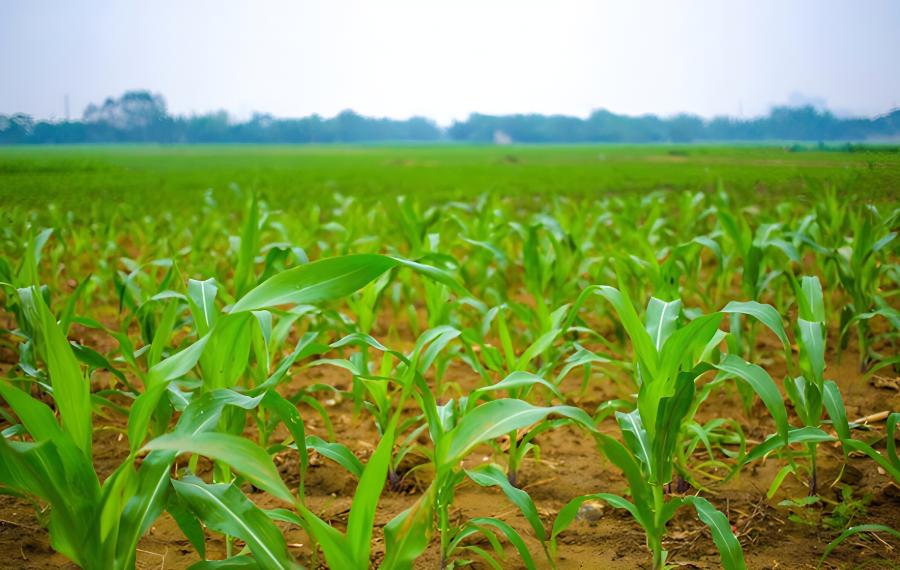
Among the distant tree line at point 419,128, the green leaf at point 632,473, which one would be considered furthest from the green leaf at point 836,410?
the distant tree line at point 419,128

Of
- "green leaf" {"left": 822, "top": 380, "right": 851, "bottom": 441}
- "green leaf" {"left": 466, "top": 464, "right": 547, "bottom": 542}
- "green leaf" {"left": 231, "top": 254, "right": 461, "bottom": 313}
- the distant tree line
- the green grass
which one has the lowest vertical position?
"green leaf" {"left": 466, "top": 464, "right": 547, "bottom": 542}

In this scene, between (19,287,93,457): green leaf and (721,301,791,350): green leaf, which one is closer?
(19,287,93,457): green leaf

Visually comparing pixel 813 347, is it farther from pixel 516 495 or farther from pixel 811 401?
pixel 516 495

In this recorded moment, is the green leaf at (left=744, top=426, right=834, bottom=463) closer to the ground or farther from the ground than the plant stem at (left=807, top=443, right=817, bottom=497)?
farther from the ground

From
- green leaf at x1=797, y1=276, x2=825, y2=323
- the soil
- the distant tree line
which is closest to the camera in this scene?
the soil

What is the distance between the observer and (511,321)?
3.29m

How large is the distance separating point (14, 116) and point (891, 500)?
3.03 m

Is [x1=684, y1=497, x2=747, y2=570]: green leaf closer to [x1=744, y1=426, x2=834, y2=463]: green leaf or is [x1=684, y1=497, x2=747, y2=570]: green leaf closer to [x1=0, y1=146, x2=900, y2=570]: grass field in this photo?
[x1=0, y1=146, x2=900, y2=570]: grass field

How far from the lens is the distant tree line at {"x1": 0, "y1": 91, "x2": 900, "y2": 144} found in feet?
7.91

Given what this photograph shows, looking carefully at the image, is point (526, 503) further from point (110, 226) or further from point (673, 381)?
point (110, 226)

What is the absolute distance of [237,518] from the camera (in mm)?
1186

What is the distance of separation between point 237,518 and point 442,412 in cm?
64

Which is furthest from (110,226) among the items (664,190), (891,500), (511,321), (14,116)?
(664,190)

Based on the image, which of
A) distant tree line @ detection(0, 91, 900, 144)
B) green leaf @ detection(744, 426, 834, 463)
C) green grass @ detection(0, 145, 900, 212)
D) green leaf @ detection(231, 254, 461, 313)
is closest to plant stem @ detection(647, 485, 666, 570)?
green leaf @ detection(744, 426, 834, 463)
